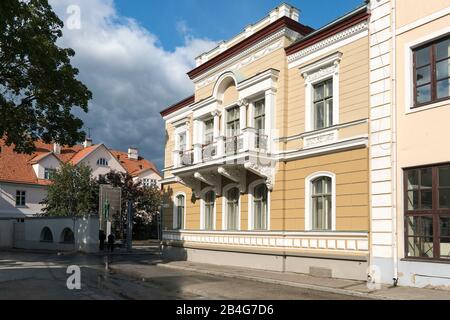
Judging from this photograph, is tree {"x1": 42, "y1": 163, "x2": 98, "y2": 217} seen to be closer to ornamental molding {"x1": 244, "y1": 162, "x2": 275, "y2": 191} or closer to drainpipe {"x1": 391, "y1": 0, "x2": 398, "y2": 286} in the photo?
ornamental molding {"x1": 244, "y1": 162, "x2": 275, "y2": 191}

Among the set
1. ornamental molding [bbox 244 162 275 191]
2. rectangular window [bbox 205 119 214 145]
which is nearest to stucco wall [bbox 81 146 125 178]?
rectangular window [bbox 205 119 214 145]

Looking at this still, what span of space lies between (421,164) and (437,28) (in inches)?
153

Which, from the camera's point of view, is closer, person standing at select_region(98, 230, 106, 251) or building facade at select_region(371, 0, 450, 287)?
building facade at select_region(371, 0, 450, 287)

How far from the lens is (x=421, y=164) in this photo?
14.1 m

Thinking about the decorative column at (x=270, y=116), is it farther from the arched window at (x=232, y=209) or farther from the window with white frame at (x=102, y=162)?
the window with white frame at (x=102, y=162)

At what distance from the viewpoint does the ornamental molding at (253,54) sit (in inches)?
783

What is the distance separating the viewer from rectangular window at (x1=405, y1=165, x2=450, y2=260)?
13.5 meters

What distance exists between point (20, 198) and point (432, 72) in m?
46.0

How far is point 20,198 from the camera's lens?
50781 millimetres

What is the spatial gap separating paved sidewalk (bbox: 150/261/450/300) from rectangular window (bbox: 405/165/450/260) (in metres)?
1.21

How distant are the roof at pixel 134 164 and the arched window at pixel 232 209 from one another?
44.7m

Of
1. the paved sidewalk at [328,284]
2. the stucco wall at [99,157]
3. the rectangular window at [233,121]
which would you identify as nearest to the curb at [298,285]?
the paved sidewalk at [328,284]
